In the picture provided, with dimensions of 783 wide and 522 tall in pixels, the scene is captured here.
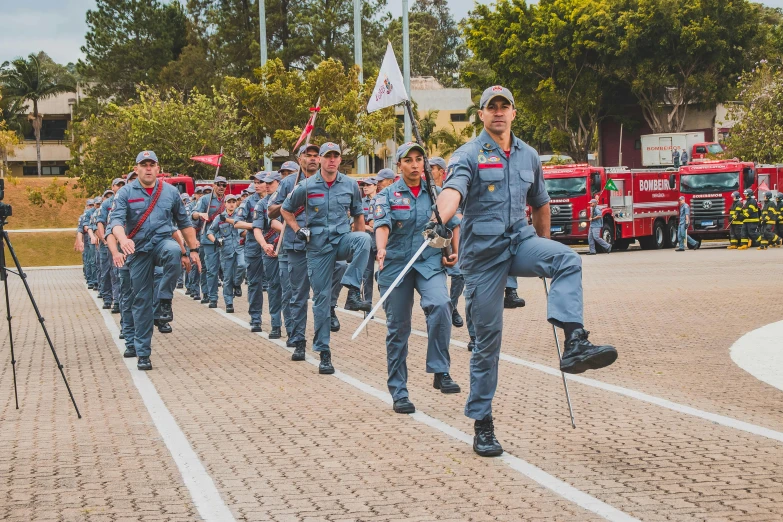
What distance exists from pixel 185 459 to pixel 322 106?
1659 inches

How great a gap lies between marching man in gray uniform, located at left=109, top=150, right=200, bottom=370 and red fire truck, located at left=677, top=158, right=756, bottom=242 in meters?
30.0

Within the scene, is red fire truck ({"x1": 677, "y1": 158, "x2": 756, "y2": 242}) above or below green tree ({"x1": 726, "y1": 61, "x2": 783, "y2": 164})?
below

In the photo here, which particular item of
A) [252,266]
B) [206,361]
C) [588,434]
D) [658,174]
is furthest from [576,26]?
[588,434]

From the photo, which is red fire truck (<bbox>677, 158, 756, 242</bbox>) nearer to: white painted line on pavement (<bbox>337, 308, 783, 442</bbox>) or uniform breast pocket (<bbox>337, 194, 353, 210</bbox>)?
white painted line on pavement (<bbox>337, 308, 783, 442</bbox>)

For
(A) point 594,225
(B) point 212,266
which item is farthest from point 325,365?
(A) point 594,225

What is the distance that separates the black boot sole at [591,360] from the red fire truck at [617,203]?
30.7m

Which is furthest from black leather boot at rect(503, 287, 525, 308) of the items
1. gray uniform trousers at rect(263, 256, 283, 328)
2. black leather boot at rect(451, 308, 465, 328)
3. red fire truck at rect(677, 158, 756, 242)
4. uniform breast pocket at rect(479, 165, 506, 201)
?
red fire truck at rect(677, 158, 756, 242)

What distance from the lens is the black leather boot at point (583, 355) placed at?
20.0 ft

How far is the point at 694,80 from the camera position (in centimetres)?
5309

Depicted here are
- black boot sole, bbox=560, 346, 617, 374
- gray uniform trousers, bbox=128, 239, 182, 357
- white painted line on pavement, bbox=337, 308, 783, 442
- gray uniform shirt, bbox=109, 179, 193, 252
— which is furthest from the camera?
gray uniform shirt, bbox=109, 179, 193, 252

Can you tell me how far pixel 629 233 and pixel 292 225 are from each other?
2876cm

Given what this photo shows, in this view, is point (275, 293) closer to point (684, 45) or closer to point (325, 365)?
point (325, 365)

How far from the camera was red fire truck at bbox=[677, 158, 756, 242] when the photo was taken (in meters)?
39.2

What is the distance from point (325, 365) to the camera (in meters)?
11.0
